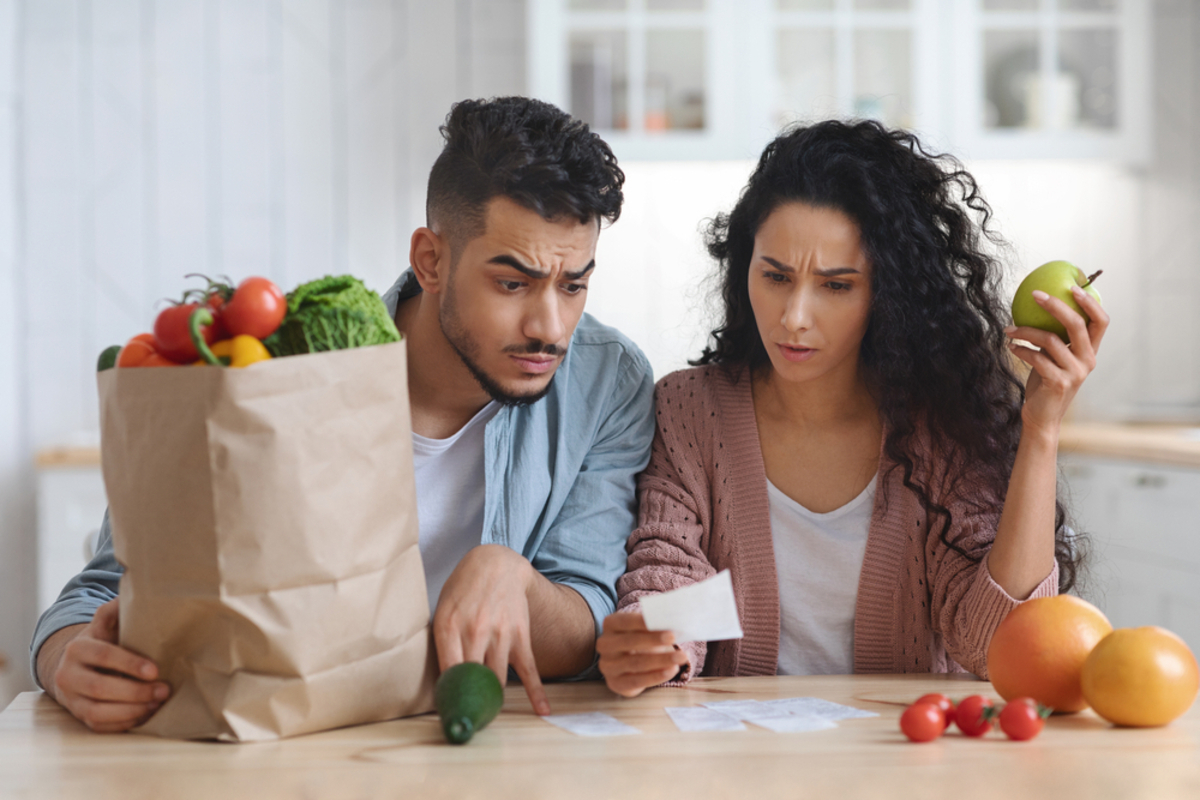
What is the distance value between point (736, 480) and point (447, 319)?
1.46 ft

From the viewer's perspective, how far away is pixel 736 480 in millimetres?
1372

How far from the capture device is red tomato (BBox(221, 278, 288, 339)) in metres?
0.79

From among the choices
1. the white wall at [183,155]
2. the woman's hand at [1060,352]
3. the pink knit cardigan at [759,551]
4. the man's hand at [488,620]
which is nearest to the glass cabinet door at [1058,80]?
the white wall at [183,155]

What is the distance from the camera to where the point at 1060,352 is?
3.49 ft

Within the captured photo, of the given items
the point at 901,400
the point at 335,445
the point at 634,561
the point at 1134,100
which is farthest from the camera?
the point at 1134,100

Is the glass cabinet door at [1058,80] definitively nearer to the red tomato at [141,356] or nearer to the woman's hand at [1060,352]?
the woman's hand at [1060,352]

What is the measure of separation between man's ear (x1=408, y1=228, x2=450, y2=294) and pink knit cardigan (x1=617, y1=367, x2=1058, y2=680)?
0.36 metres

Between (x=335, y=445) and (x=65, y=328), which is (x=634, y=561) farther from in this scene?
(x=65, y=328)

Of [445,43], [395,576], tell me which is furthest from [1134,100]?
[395,576]

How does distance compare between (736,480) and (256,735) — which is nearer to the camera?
(256,735)

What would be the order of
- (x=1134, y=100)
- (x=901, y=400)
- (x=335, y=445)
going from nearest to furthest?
1. (x=335, y=445)
2. (x=901, y=400)
3. (x=1134, y=100)

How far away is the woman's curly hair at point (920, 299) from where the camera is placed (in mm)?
1302

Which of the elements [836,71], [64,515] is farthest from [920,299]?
[64,515]

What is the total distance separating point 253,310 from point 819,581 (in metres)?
0.86
